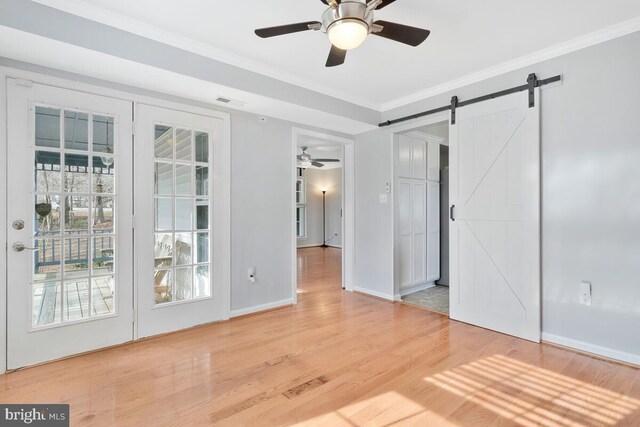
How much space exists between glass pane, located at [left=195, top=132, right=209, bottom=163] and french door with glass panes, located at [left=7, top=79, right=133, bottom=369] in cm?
62

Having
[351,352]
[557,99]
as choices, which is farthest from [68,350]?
[557,99]

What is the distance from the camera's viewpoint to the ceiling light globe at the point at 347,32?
5.83ft

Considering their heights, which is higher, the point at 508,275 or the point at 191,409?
the point at 508,275

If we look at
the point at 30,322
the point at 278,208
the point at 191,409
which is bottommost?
the point at 191,409

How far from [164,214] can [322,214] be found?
7.29 metres

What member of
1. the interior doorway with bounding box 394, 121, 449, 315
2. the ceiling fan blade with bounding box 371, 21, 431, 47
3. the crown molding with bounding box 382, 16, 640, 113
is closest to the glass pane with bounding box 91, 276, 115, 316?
the ceiling fan blade with bounding box 371, 21, 431, 47

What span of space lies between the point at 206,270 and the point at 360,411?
212cm

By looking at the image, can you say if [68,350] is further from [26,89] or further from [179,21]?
[179,21]

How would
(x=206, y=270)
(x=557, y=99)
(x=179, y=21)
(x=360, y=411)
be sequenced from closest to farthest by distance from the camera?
(x=360, y=411) → (x=179, y=21) → (x=557, y=99) → (x=206, y=270)

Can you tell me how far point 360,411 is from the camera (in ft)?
6.07

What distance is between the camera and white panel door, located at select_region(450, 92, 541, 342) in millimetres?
2838

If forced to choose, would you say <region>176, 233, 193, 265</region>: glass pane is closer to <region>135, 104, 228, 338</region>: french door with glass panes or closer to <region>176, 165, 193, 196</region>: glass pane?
<region>135, 104, 228, 338</region>: french door with glass panes

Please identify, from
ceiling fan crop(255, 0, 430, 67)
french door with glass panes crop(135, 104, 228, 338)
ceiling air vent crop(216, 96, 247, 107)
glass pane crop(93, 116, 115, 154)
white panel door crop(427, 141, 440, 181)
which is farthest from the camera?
white panel door crop(427, 141, 440, 181)

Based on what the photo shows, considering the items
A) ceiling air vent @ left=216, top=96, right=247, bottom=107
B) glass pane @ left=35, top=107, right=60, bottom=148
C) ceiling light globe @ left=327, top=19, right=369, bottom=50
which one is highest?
ceiling air vent @ left=216, top=96, right=247, bottom=107
